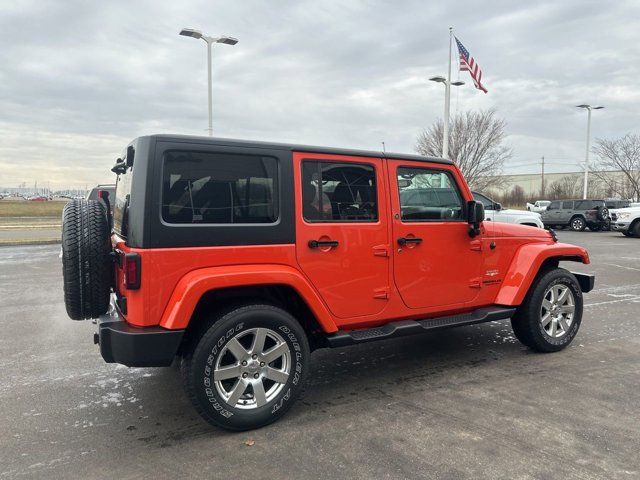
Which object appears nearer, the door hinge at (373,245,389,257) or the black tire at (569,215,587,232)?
the door hinge at (373,245,389,257)

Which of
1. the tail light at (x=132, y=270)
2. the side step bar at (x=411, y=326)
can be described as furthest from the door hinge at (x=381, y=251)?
the tail light at (x=132, y=270)

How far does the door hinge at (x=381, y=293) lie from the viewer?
3930mm

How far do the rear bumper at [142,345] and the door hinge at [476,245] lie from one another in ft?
8.69

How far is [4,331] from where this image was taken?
5.85m

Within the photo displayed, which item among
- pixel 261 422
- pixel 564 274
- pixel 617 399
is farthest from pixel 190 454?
pixel 564 274

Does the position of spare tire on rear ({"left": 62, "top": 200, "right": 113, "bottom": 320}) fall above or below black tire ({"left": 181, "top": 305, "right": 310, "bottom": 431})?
above

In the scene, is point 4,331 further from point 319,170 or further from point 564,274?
point 564,274

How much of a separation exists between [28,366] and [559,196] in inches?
2464

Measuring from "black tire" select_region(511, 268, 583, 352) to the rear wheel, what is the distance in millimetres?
22356

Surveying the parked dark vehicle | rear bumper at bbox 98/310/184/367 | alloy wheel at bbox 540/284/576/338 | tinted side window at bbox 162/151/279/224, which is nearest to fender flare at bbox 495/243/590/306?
alloy wheel at bbox 540/284/576/338

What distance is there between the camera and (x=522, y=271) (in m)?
4.73

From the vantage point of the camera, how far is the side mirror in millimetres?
4367

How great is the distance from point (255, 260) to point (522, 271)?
271cm

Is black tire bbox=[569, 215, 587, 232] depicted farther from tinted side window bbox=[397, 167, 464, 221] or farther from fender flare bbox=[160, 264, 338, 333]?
fender flare bbox=[160, 264, 338, 333]
